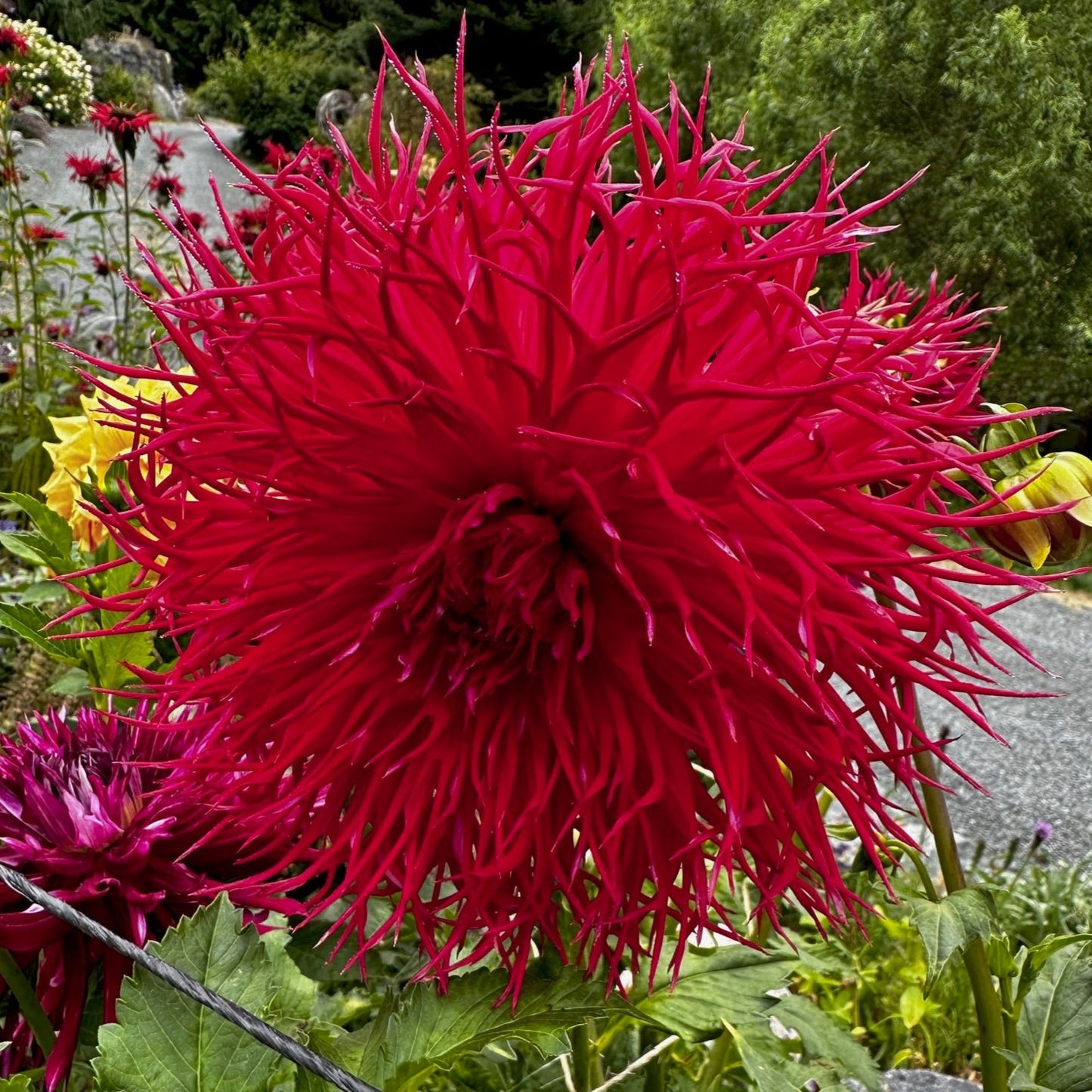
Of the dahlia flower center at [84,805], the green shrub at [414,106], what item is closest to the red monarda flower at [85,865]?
the dahlia flower center at [84,805]

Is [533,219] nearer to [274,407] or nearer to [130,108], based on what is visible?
[274,407]

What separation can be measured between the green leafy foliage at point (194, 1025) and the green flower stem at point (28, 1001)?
0.08 meters

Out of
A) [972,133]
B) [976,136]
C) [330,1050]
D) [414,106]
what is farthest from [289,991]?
[414,106]

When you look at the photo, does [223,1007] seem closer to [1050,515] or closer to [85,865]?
[85,865]

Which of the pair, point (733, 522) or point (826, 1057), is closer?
point (733, 522)

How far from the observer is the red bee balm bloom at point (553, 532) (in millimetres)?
395

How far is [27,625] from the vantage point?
0.68 m

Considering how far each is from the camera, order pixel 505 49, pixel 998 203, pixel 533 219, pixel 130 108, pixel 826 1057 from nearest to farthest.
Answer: pixel 533 219 → pixel 826 1057 → pixel 130 108 → pixel 998 203 → pixel 505 49

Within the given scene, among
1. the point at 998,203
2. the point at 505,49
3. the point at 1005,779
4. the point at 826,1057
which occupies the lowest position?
the point at 1005,779

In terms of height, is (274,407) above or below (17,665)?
above

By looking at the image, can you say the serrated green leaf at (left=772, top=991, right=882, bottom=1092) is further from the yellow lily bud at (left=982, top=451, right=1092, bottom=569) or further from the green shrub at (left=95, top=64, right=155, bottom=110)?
the green shrub at (left=95, top=64, right=155, bottom=110)

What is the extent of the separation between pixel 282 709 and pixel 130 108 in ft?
8.12

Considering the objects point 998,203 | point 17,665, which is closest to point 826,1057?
point 17,665

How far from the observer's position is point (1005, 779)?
11.7ft
